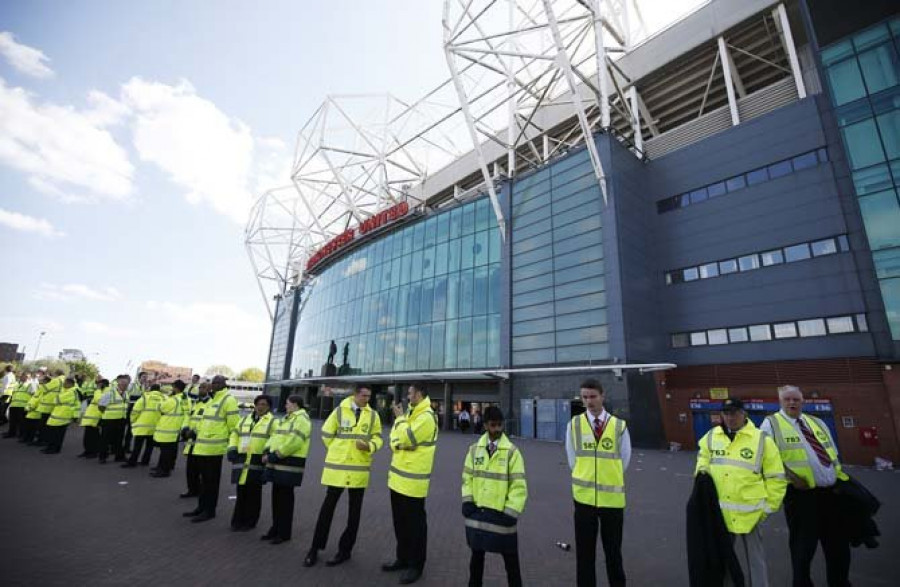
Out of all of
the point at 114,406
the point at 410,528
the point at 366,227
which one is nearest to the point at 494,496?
the point at 410,528

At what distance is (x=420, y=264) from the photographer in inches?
1312

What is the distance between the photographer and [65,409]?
36.2 feet

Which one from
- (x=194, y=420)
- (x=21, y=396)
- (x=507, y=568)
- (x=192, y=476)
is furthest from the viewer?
(x=21, y=396)

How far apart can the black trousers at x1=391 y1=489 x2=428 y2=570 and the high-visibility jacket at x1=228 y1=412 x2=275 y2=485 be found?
226 cm

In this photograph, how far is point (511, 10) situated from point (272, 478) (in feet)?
109

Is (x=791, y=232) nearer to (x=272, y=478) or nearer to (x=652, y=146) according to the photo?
(x=652, y=146)

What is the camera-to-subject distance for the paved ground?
14.0ft

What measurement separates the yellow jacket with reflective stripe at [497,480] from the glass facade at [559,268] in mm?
19013

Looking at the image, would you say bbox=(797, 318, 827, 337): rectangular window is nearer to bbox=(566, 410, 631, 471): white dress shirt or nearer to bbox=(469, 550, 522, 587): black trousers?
bbox=(566, 410, 631, 471): white dress shirt

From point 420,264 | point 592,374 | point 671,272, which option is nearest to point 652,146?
point 671,272

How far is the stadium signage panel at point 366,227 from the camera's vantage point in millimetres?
36125

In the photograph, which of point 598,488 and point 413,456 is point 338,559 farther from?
point 598,488

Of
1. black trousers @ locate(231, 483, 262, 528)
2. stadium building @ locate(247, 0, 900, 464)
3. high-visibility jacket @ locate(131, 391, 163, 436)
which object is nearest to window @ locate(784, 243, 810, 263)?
stadium building @ locate(247, 0, 900, 464)

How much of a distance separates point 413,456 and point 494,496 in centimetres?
121
